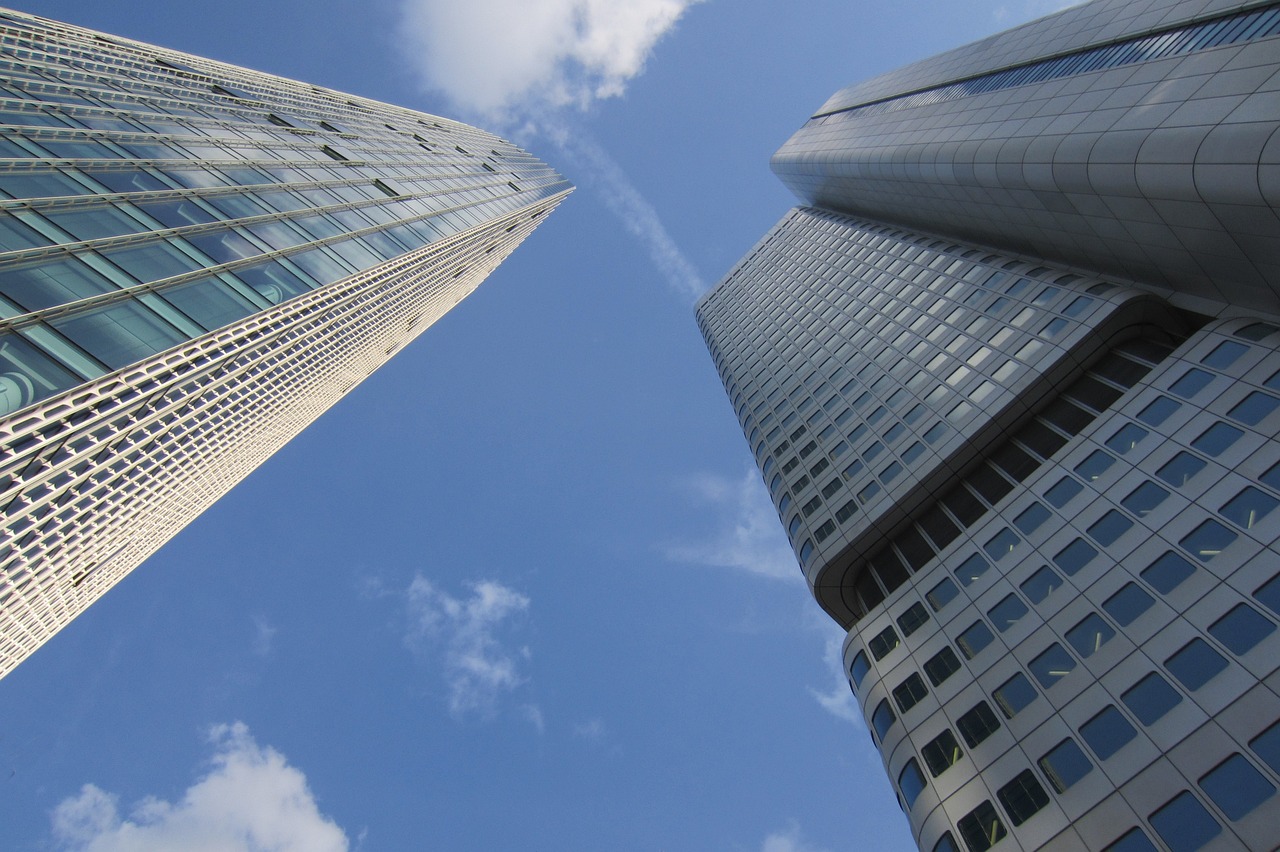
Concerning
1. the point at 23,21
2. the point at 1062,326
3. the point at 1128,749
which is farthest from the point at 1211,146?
the point at 23,21

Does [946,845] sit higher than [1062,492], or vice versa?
[1062,492]

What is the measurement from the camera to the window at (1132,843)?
1889cm

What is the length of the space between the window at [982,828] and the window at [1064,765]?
7.80 ft

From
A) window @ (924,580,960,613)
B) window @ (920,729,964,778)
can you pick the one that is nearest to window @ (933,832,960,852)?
window @ (920,729,964,778)

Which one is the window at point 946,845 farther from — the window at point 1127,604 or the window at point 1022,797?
the window at point 1127,604

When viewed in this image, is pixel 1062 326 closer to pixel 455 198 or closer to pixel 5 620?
pixel 455 198

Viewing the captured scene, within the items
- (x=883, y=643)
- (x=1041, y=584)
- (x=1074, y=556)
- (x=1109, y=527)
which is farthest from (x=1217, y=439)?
(x=883, y=643)

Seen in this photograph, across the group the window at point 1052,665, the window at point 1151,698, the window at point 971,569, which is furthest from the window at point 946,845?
the window at point 971,569

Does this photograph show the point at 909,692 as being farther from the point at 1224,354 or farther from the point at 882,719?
the point at 1224,354

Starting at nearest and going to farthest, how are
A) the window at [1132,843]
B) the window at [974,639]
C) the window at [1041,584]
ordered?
the window at [1132,843], the window at [1041,584], the window at [974,639]

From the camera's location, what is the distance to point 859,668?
3394cm

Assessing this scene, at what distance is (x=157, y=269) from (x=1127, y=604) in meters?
32.4

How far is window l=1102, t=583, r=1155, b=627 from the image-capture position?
23.4m

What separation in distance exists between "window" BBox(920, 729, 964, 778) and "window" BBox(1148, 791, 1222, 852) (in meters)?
7.27
